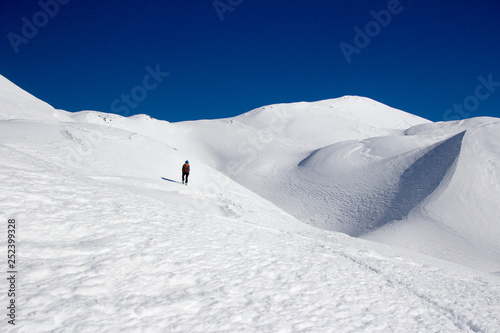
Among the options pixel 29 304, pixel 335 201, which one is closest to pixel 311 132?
pixel 335 201

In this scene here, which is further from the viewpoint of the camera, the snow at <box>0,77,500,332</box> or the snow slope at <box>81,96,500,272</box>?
the snow slope at <box>81,96,500,272</box>

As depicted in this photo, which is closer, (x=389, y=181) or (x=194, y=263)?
(x=194, y=263)

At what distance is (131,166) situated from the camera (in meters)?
17.0

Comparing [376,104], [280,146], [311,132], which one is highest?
[376,104]

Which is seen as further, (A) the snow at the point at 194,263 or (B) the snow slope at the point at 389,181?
(B) the snow slope at the point at 389,181

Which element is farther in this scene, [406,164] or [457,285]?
[406,164]

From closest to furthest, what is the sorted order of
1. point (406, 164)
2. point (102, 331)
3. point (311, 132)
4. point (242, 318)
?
point (102, 331) → point (242, 318) → point (406, 164) → point (311, 132)

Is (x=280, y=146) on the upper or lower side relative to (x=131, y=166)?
upper

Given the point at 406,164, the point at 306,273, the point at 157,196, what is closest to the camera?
the point at 306,273

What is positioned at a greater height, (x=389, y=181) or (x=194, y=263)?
(x=389, y=181)

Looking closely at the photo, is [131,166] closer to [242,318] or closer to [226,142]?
[242,318]

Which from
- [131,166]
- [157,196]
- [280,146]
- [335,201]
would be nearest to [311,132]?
[280,146]

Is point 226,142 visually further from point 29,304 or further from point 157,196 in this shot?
point 29,304

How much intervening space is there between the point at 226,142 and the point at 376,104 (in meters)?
50.7
